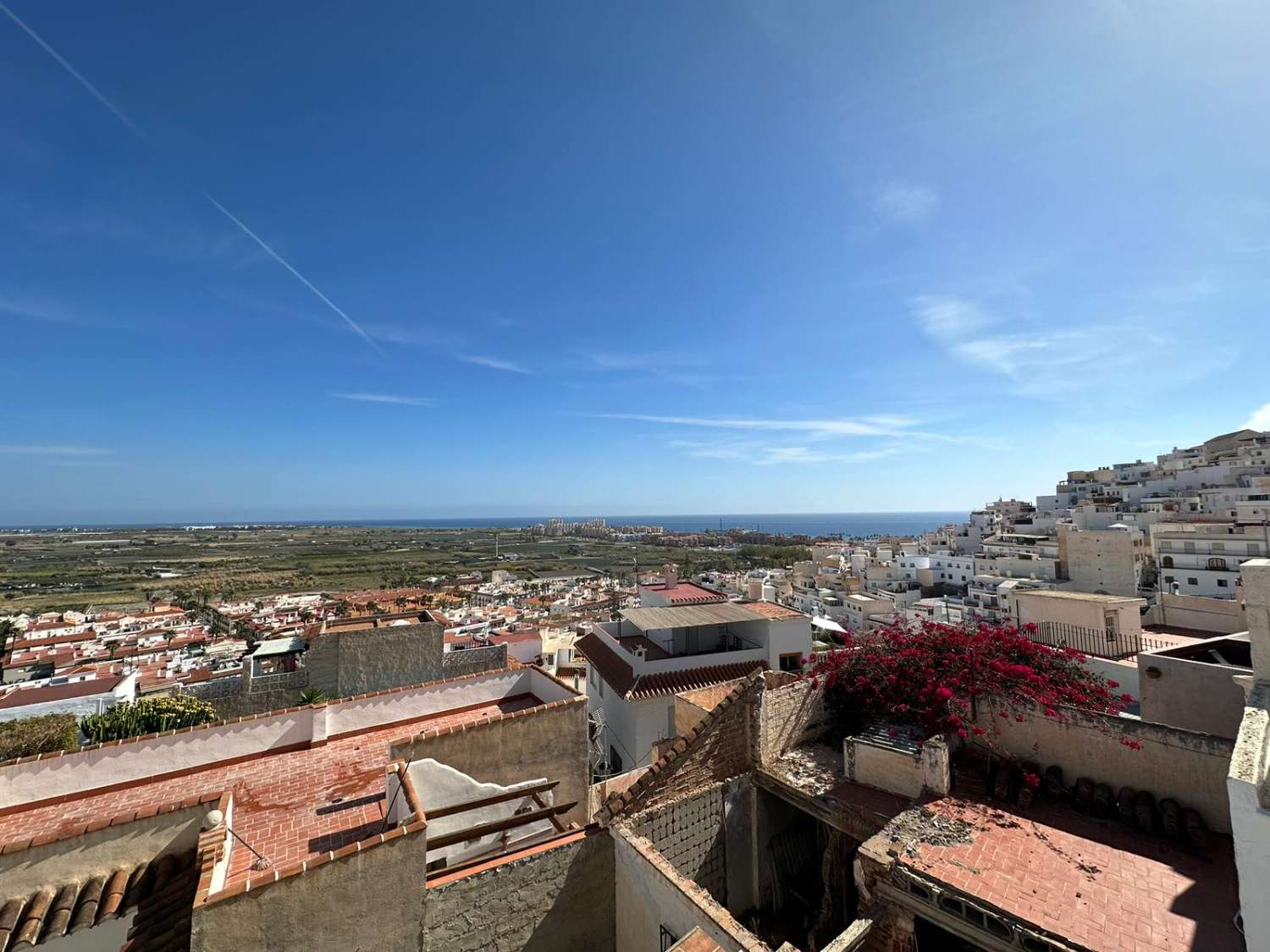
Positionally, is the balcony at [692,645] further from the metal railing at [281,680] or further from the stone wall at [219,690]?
the stone wall at [219,690]

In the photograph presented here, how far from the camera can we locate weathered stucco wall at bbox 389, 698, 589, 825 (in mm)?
6941

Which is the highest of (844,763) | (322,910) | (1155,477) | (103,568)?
(1155,477)

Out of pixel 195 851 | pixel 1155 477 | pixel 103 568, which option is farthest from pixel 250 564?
pixel 1155 477

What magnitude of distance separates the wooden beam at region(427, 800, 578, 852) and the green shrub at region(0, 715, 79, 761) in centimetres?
1288

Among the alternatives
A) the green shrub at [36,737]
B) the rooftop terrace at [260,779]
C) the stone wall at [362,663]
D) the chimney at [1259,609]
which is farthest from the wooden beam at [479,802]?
the green shrub at [36,737]

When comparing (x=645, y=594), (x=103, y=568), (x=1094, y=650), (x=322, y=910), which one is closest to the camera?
(x=322, y=910)

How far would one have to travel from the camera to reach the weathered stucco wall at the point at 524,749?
273 inches

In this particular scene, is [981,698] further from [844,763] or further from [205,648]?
[205,648]

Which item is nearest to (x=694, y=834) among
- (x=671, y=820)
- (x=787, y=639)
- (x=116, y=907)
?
(x=671, y=820)

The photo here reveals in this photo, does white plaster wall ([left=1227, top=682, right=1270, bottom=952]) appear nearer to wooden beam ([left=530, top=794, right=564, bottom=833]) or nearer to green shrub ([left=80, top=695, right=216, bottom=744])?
wooden beam ([left=530, top=794, right=564, bottom=833])

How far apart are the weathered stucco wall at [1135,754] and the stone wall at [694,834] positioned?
4.72m

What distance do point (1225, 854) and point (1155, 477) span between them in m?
76.0

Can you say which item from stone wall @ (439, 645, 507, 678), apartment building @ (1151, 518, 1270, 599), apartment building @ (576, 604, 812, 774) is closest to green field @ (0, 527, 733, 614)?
apartment building @ (1151, 518, 1270, 599)

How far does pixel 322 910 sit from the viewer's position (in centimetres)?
446
